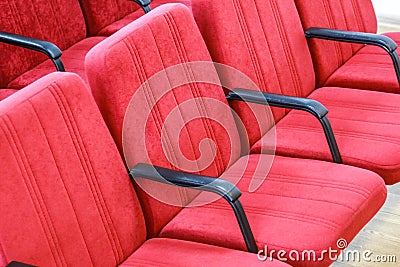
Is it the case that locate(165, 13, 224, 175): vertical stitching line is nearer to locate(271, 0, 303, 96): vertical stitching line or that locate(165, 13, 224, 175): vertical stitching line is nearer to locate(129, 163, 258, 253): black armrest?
locate(129, 163, 258, 253): black armrest

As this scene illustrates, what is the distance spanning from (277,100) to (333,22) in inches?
23.9

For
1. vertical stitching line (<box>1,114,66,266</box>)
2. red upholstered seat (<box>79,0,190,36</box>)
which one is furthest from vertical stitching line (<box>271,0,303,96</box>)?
vertical stitching line (<box>1,114,66,266</box>)

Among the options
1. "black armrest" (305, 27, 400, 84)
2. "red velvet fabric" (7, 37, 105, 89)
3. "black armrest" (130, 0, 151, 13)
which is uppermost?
"black armrest" (130, 0, 151, 13)

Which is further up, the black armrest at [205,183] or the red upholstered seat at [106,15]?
the red upholstered seat at [106,15]

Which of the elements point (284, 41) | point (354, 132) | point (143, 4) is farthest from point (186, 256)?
point (143, 4)

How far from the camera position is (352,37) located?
2.52 metres

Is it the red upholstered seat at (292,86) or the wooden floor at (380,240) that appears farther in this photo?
the wooden floor at (380,240)

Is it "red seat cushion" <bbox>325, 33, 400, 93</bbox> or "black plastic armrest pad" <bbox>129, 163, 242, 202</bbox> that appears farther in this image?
"red seat cushion" <bbox>325, 33, 400, 93</bbox>

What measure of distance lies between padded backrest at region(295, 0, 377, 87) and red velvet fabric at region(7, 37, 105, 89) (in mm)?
798

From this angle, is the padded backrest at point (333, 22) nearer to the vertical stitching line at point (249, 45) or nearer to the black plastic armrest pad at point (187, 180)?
the vertical stitching line at point (249, 45)

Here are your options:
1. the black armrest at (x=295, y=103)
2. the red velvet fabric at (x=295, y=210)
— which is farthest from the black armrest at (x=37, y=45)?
the red velvet fabric at (x=295, y=210)

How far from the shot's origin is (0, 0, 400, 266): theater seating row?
1666mm

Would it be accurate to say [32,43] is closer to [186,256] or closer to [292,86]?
[292,86]

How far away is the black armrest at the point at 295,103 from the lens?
2.14 m
